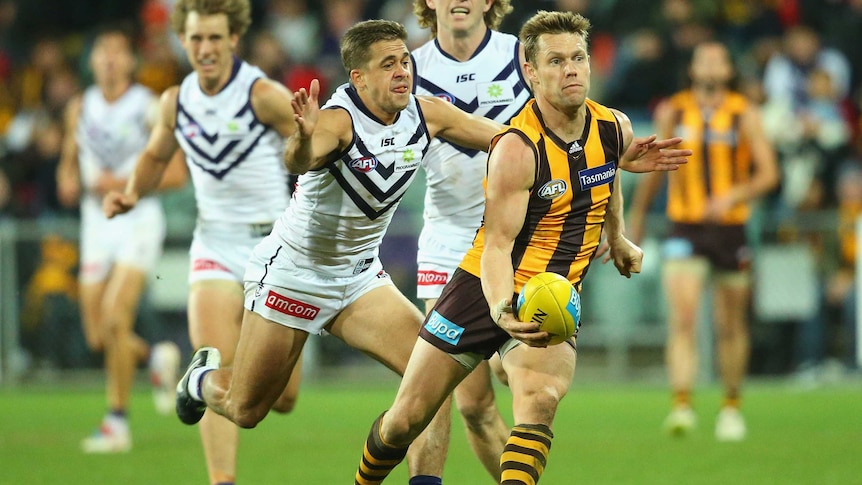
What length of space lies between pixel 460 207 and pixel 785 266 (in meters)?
A: 8.54

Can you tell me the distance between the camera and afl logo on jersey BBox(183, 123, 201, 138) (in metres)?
7.66

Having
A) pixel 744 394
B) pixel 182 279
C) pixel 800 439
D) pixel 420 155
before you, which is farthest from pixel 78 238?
pixel 420 155

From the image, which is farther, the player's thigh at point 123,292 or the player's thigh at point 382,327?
the player's thigh at point 123,292

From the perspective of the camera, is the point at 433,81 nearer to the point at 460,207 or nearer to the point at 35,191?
the point at 460,207

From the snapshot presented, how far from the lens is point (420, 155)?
6.29 m

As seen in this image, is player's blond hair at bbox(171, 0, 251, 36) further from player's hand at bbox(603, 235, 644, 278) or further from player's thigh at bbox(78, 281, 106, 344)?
player's thigh at bbox(78, 281, 106, 344)

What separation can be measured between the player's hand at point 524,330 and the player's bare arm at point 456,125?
1.15 metres

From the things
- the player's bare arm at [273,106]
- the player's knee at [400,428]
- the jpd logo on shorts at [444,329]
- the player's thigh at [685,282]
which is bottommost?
the player's thigh at [685,282]

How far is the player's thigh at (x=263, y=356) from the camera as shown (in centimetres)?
648

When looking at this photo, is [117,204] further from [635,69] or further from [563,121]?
[635,69]

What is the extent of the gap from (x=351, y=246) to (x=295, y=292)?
341 mm

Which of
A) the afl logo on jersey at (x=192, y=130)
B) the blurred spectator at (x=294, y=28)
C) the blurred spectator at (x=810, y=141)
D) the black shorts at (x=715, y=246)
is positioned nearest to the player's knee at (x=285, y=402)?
the afl logo on jersey at (x=192, y=130)

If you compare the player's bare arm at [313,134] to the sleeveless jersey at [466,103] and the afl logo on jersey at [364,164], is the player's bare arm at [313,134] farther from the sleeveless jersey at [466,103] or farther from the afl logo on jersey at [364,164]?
the sleeveless jersey at [466,103]

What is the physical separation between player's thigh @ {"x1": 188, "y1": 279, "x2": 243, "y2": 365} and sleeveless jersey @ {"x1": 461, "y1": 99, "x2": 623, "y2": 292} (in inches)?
73.3
